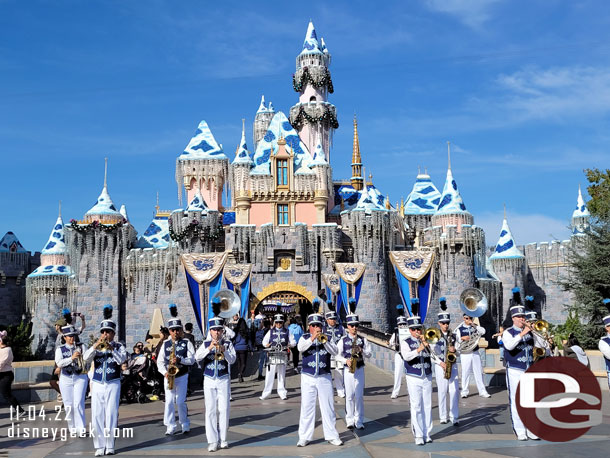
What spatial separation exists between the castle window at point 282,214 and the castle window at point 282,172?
1.37m

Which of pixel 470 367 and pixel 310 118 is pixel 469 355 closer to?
pixel 470 367

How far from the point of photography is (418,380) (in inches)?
356

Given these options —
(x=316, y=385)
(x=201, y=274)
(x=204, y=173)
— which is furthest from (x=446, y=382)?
(x=204, y=173)

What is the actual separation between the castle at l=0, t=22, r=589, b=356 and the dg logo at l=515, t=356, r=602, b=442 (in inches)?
792

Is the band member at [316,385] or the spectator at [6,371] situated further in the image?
the spectator at [6,371]

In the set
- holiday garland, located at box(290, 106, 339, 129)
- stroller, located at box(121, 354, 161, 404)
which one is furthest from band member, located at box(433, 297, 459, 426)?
holiday garland, located at box(290, 106, 339, 129)

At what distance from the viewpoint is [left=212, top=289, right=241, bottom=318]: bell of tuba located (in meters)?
15.3

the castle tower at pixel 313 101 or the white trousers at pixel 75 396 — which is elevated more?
the castle tower at pixel 313 101

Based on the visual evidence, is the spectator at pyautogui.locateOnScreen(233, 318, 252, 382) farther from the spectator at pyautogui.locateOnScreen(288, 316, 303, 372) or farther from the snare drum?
the snare drum

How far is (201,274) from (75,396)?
13.6 metres

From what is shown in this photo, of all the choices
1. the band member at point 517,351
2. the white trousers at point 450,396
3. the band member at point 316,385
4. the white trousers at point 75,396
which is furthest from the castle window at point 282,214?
the band member at point 517,351

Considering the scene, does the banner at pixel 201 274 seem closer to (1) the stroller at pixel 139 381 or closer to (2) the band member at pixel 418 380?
(1) the stroller at pixel 139 381

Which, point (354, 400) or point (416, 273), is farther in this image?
point (416, 273)

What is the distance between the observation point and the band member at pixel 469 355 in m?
13.2
